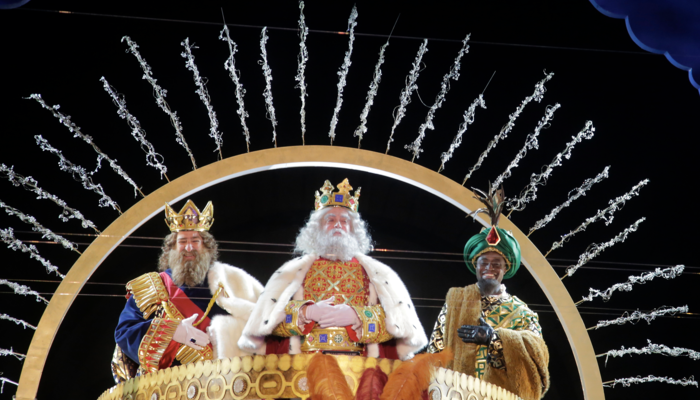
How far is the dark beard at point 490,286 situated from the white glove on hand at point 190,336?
1.85m

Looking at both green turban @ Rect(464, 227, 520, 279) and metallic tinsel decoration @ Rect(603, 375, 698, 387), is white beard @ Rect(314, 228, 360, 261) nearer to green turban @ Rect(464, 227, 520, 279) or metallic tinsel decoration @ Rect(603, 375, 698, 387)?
green turban @ Rect(464, 227, 520, 279)

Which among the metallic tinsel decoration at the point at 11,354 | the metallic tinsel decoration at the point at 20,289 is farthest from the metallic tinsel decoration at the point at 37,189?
the metallic tinsel decoration at the point at 11,354

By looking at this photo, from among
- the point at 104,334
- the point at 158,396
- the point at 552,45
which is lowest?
the point at 158,396

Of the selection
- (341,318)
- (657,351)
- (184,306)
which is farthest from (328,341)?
(657,351)

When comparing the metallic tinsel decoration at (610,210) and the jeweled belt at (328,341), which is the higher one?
the metallic tinsel decoration at (610,210)

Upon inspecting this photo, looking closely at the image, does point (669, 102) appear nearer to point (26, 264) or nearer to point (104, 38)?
point (104, 38)

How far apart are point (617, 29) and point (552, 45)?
516 millimetres

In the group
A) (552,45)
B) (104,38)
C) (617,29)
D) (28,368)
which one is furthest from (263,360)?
(617,29)

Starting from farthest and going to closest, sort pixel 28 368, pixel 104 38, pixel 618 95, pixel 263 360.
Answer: pixel 618 95
pixel 104 38
pixel 28 368
pixel 263 360

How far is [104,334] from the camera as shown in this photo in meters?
6.25

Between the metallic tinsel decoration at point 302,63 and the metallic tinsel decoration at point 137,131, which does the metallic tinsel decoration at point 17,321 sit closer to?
the metallic tinsel decoration at point 137,131

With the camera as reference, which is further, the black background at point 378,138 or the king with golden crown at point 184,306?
the black background at point 378,138

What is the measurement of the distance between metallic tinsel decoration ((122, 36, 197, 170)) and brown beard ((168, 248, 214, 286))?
622 millimetres

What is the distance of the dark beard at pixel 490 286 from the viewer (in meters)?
5.59
